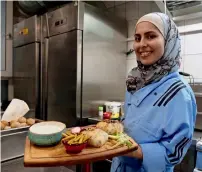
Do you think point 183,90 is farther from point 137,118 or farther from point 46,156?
point 46,156

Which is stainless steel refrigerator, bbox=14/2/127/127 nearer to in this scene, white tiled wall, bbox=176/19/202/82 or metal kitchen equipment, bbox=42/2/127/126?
metal kitchen equipment, bbox=42/2/127/126

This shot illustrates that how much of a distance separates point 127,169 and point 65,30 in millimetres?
1312

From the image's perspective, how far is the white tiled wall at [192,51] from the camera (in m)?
1.65

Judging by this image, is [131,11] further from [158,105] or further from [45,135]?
[45,135]

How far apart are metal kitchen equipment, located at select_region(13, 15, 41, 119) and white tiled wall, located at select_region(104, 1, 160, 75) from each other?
926 mm

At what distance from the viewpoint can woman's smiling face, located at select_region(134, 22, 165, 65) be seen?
0.80 meters

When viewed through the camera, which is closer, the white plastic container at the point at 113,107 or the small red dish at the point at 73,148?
the small red dish at the point at 73,148

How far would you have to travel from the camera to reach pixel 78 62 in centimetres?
163

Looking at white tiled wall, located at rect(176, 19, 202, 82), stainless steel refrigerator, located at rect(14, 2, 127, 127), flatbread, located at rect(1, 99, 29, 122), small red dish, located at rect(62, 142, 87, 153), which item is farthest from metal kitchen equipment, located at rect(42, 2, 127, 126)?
small red dish, located at rect(62, 142, 87, 153)

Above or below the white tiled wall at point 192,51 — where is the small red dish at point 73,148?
below

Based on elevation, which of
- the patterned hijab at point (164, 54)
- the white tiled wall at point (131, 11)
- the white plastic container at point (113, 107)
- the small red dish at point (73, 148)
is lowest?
the white plastic container at point (113, 107)

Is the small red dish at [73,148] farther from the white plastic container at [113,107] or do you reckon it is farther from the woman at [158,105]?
the white plastic container at [113,107]

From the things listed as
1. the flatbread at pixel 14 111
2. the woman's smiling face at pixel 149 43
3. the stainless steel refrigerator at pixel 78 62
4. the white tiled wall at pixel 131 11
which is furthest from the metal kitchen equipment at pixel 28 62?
the woman's smiling face at pixel 149 43

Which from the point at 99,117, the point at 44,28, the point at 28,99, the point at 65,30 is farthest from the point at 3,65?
the point at 99,117
